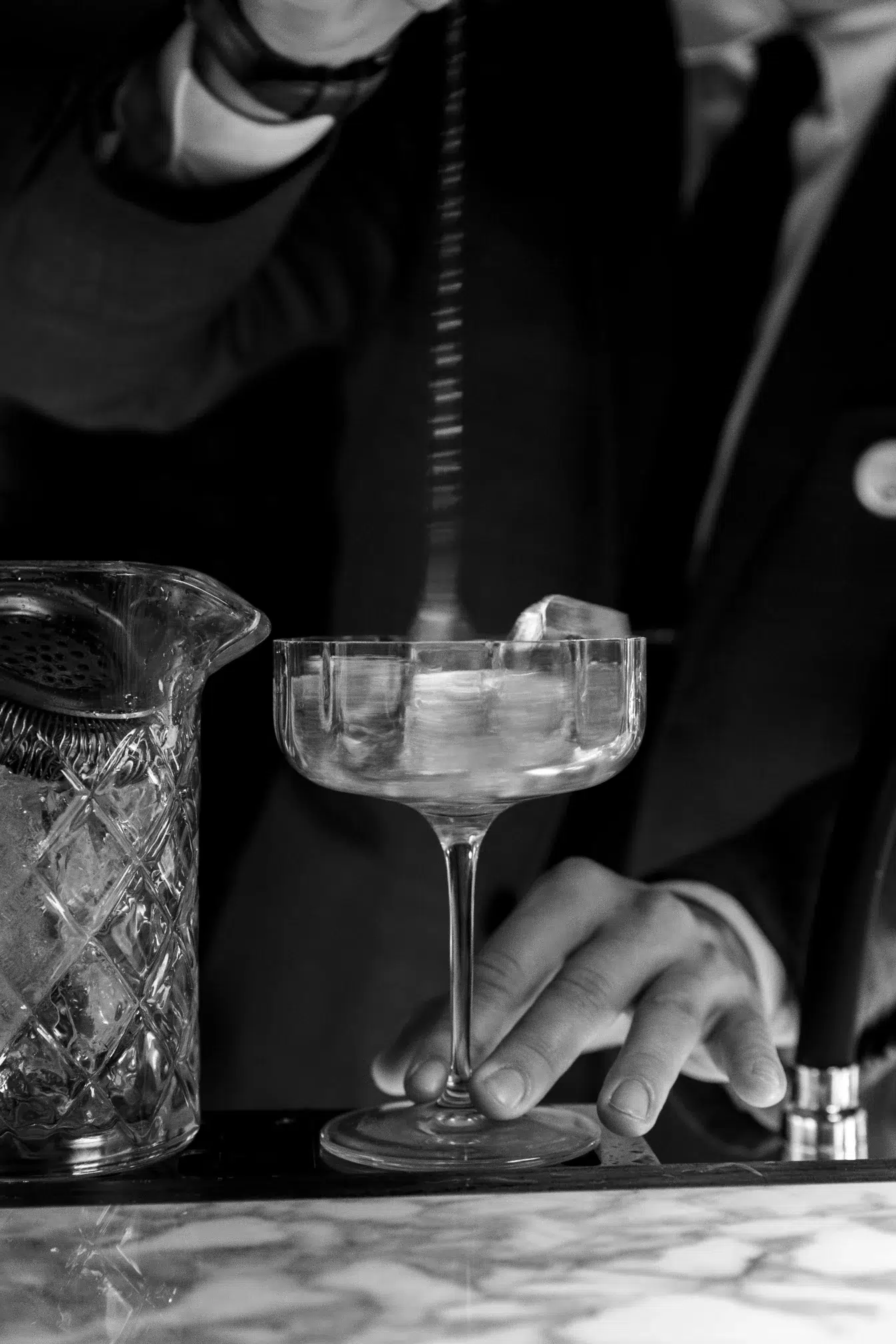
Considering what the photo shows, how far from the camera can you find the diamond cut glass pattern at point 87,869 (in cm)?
59

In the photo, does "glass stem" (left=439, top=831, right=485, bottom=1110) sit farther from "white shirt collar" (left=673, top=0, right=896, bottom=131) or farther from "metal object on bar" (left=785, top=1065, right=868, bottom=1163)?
"white shirt collar" (left=673, top=0, right=896, bottom=131)

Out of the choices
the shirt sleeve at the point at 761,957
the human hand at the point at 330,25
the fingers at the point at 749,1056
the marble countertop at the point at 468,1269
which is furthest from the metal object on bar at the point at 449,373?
the marble countertop at the point at 468,1269

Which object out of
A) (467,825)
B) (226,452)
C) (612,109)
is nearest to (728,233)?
(612,109)

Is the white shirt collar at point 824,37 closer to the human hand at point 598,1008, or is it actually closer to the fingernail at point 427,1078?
the human hand at point 598,1008

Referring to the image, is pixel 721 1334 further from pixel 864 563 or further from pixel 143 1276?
pixel 864 563

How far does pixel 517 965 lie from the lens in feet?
2.65

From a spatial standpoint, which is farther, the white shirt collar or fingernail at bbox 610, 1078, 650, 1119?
the white shirt collar

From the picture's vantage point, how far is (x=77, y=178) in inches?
38.1

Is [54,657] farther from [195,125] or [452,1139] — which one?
[195,125]

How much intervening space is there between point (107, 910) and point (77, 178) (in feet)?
1.89

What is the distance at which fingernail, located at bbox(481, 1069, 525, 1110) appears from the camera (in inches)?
24.9

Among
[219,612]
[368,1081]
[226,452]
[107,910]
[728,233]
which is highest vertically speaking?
[728,233]

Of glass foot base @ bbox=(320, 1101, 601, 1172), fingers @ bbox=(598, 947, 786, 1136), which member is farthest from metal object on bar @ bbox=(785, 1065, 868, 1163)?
glass foot base @ bbox=(320, 1101, 601, 1172)

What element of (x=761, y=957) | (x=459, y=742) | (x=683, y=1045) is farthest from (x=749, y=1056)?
(x=761, y=957)
